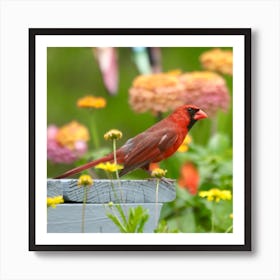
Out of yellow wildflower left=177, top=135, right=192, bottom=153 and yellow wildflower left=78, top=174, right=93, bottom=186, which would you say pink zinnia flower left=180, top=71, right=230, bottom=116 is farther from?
yellow wildflower left=78, top=174, right=93, bottom=186

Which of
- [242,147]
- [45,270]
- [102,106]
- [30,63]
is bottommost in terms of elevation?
[45,270]

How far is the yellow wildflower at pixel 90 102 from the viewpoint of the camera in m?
2.26

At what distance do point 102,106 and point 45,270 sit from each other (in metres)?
0.58

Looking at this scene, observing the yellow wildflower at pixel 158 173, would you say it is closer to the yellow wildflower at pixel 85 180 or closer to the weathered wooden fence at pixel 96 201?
the weathered wooden fence at pixel 96 201

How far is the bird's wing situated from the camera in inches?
87.7

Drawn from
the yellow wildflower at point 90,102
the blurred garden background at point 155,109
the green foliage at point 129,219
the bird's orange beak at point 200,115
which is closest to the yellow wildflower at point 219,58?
the blurred garden background at point 155,109

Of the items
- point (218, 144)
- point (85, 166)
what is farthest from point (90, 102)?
point (218, 144)

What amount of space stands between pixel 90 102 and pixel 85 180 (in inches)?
10.4

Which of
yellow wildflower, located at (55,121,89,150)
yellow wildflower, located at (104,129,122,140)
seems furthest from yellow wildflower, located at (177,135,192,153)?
yellow wildflower, located at (55,121,89,150)

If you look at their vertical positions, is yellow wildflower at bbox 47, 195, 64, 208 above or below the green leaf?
below

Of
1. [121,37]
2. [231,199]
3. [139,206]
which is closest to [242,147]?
[231,199]
